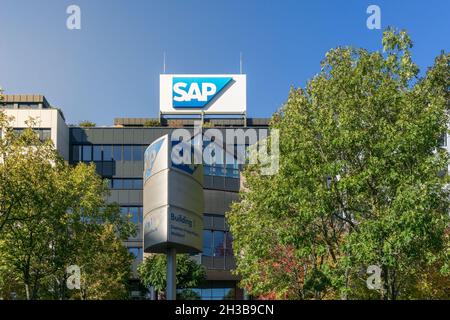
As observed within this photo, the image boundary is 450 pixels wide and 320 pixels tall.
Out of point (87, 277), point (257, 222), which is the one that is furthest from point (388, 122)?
point (87, 277)

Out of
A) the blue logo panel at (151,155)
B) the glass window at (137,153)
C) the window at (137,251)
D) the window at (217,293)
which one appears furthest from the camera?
the glass window at (137,153)

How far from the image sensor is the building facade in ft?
242

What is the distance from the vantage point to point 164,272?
5978cm

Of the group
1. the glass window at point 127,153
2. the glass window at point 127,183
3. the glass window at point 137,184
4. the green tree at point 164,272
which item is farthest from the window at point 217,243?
the glass window at point 127,153

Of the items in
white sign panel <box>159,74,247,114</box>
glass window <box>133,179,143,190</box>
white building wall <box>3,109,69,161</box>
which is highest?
white sign panel <box>159,74,247,114</box>

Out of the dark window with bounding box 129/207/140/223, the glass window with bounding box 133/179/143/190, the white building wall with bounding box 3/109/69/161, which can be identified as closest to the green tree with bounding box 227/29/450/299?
the dark window with bounding box 129/207/140/223

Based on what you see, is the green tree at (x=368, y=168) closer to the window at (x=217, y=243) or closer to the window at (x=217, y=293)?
the window at (x=217, y=243)

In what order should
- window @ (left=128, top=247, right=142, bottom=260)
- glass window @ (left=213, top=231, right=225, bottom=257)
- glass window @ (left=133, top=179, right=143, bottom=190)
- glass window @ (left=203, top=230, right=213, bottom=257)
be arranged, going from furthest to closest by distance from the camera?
glass window @ (left=133, top=179, right=143, bottom=190), window @ (left=128, top=247, right=142, bottom=260), glass window @ (left=213, top=231, right=225, bottom=257), glass window @ (left=203, top=230, right=213, bottom=257)

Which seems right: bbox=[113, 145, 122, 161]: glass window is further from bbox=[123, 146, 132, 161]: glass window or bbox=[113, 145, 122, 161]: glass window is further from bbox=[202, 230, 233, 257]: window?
bbox=[202, 230, 233, 257]: window

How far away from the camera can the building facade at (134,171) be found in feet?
242

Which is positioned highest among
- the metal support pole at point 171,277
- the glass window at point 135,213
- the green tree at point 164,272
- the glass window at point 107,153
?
the glass window at point 107,153

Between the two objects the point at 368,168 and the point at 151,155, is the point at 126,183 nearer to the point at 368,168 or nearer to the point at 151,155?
the point at 368,168

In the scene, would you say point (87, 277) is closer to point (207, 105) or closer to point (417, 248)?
point (417, 248)

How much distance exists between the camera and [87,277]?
4475 centimetres
